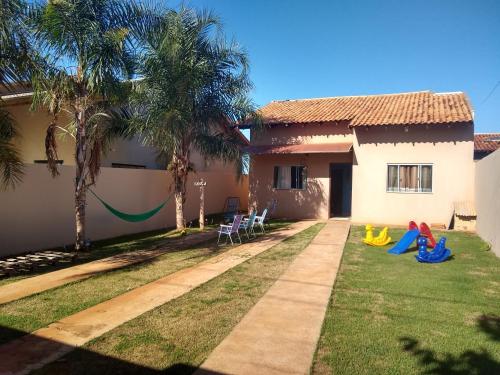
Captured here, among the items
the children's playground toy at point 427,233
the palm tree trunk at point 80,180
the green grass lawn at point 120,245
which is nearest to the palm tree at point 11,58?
the palm tree trunk at point 80,180

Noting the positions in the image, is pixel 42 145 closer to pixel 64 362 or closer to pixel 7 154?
pixel 7 154

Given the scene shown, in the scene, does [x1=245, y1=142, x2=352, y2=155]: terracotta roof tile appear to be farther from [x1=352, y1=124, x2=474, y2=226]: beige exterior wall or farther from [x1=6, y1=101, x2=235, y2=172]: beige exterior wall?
[x1=6, y1=101, x2=235, y2=172]: beige exterior wall

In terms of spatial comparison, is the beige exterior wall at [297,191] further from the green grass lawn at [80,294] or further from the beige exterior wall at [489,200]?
the green grass lawn at [80,294]

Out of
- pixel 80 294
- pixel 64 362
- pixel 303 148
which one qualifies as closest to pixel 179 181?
pixel 303 148

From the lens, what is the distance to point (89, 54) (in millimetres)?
8641

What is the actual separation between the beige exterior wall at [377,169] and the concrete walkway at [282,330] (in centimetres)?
838

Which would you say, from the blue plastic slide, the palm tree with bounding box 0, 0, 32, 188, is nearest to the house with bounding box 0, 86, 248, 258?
the palm tree with bounding box 0, 0, 32, 188

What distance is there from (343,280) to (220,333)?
3133mm

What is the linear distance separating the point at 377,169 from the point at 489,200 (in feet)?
17.2

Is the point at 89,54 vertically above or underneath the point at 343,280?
above

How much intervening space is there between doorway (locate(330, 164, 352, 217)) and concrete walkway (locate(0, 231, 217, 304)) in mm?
10059

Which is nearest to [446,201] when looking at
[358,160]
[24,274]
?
[358,160]

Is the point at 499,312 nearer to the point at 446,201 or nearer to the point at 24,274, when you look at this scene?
the point at 24,274

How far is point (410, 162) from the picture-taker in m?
14.8
